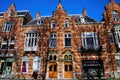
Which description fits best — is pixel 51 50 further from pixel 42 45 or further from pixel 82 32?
pixel 82 32

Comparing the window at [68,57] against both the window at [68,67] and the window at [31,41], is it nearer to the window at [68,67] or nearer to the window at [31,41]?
the window at [68,67]

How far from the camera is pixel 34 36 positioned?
1048 inches

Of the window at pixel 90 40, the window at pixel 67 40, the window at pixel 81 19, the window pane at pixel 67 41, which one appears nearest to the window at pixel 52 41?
the window at pixel 67 40

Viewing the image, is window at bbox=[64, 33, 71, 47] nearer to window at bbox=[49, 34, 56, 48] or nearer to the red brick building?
the red brick building

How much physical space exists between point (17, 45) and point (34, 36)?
3.65m

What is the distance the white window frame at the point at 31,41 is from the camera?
2548cm

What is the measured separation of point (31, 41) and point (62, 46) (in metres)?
6.11

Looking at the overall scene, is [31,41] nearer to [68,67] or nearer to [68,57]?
[68,57]

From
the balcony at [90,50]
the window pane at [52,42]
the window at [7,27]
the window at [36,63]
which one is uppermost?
the window at [7,27]

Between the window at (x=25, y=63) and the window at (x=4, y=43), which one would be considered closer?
the window at (x=25, y=63)

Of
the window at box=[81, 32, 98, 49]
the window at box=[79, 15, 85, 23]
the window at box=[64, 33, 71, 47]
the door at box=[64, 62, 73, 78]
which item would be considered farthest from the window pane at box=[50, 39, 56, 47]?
the window at box=[79, 15, 85, 23]

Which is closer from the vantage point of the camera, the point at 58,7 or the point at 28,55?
the point at 28,55

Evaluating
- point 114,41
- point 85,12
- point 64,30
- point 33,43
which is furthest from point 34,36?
point 114,41

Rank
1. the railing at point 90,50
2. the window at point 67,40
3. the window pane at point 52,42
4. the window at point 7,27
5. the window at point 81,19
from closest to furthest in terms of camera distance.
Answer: the railing at point 90,50, the window at point 67,40, the window pane at point 52,42, the window at point 81,19, the window at point 7,27
